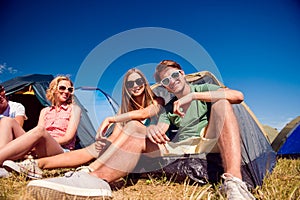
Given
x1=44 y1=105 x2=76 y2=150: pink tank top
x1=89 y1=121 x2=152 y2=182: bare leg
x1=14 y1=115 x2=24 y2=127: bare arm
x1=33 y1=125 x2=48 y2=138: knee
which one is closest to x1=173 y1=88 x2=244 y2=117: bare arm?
x1=89 y1=121 x2=152 y2=182: bare leg

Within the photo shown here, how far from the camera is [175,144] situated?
A: 6.89ft

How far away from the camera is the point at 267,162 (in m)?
2.01

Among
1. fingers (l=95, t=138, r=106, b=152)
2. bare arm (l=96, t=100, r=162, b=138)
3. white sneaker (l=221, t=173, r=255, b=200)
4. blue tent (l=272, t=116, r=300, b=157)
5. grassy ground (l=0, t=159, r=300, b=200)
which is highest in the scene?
bare arm (l=96, t=100, r=162, b=138)

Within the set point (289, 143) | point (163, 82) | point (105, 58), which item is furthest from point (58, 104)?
point (289, 143)

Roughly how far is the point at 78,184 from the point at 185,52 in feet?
5.01

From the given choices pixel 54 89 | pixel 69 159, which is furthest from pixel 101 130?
pixel 54 89

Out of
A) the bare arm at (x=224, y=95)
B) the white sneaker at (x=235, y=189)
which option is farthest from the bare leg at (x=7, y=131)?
the white sneaker at (x=235, y=189)

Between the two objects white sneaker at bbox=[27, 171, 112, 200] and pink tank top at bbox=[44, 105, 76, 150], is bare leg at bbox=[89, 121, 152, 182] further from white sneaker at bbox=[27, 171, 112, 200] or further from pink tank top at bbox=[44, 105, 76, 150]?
pink tank top at bbox=[44, 105, 76, 150]

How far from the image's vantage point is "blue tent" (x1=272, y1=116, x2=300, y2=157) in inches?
140

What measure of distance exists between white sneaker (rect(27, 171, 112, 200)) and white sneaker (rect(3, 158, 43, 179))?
480mm

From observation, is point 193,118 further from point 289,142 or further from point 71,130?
point 289,142

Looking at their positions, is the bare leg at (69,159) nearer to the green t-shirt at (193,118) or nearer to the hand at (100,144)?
the hand at (100,144)

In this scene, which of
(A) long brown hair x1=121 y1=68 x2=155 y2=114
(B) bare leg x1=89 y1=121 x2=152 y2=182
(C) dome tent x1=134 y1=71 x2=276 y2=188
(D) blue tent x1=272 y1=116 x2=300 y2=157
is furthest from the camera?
(D) blue tent x1=272 y1=116 x2=300 y2=157

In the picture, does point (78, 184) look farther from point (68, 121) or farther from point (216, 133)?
point (68, 121)
